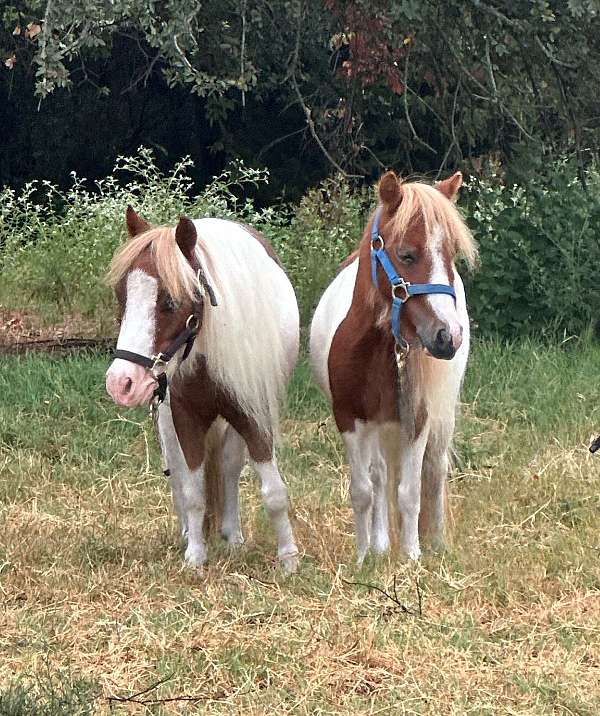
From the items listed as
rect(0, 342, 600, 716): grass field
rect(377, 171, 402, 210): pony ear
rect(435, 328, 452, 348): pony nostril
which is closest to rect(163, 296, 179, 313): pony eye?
rect(377, 171, 402, 210): pony ear

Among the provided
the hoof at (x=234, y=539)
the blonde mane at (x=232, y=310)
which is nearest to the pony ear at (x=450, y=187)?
the blonde mane at (x=232, y=310)

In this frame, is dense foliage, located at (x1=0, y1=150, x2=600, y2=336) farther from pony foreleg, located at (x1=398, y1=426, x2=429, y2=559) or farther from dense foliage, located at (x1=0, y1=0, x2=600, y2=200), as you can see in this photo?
pony foreleg, located at (x1=398, y1=426, x2=429, y2=559)

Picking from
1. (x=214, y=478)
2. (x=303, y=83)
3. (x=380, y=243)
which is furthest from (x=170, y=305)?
(x=303, y=83)

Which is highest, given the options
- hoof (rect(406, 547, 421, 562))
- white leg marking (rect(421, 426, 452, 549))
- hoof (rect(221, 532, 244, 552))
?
white leg marking (rect(421, 426, 452, 549))

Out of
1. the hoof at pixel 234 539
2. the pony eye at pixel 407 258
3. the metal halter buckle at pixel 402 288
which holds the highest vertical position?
the pony eye at pixel 407 258

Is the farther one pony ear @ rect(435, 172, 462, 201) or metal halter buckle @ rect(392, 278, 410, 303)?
pony ear @ rect(435, 172, 462, 201)

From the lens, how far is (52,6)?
6.43 m

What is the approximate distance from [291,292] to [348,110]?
393 centimetres

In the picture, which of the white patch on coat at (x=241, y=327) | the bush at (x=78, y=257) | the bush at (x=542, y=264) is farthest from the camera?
the bush at (x=78, y=257)

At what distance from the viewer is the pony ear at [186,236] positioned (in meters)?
4.10

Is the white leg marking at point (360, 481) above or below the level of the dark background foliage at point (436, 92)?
below

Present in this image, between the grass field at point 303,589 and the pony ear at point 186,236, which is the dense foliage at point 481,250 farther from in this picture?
the pony ear at point 186,236

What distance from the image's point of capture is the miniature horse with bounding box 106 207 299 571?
13.3ft

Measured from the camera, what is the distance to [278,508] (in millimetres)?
4555
